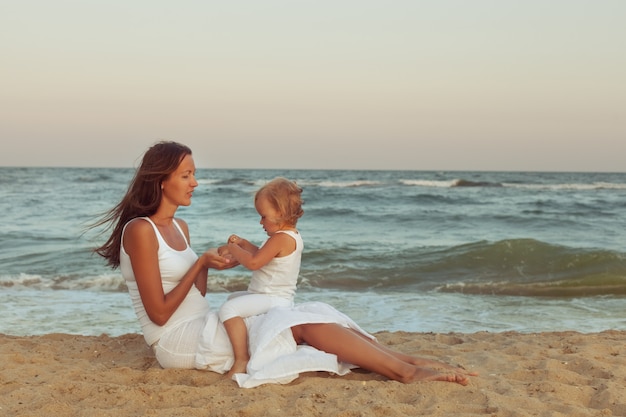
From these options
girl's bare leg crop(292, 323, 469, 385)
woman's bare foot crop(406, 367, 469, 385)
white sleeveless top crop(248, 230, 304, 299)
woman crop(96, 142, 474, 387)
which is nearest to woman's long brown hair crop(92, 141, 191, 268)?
woman crop(96, 142, 474, 387)

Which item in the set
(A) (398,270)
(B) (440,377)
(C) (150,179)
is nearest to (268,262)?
(C) (150,179)

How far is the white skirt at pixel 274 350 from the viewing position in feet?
13.0

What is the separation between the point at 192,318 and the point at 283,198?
0.96 metres

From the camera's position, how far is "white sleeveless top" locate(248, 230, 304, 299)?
4270mm

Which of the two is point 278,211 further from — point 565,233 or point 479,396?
point 565,233

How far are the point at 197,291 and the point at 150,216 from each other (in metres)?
0.57

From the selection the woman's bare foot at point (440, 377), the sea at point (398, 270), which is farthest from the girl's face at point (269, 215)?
the sea at point (398, 270)

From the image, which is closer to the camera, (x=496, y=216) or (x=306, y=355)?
(x=306, y=355)

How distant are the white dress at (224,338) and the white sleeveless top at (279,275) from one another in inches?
7.0

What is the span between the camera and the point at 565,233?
15.7 meters

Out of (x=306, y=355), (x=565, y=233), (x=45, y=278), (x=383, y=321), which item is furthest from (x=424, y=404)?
(x=565, y=233)

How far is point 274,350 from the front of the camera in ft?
13.2

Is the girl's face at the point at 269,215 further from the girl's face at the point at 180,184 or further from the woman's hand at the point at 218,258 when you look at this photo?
the girl's face at the point at 180,184

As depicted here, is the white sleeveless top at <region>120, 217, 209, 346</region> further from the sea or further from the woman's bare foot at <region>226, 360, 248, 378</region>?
the sea
